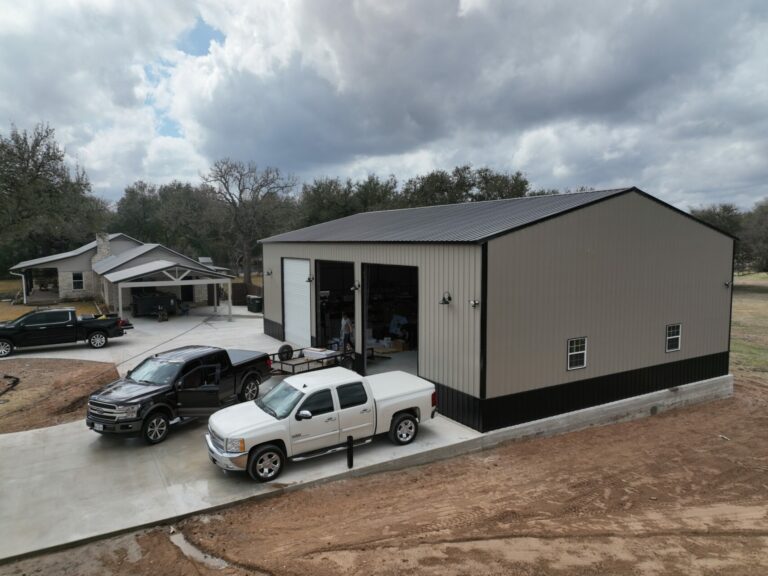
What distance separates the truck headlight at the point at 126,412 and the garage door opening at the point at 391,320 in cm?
698

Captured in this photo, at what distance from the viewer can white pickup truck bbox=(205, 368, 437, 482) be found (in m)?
8.99

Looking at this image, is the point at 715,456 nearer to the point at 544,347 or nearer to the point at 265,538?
the point at 544,347

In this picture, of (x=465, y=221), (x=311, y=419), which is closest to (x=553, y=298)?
(x=465, y=221)

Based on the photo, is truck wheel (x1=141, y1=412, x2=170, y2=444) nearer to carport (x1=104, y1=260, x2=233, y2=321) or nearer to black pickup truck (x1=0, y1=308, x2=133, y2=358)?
black pickup truck (x1=0, y1=308, x2=133, y2=358)

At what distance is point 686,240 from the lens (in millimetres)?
15227

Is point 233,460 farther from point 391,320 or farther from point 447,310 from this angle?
point 391,320

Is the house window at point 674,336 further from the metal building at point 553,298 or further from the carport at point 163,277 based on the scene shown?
the carport at point 163,277

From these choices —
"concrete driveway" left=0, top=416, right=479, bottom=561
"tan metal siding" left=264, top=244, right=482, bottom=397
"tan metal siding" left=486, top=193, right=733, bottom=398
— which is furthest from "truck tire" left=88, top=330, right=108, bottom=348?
"tan metal siding" left=486, top=193, right=733, bottom=398

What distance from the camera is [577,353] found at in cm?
1309

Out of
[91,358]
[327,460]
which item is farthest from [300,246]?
[327,460]

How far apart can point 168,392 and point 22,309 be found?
89.1ft

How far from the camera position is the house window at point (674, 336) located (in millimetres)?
15195

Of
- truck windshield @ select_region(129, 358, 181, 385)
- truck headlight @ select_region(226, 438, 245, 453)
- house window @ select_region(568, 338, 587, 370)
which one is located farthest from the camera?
house window @ select_region(568, 338, 587, 370)

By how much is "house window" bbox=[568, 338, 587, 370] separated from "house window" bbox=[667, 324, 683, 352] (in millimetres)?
3767
